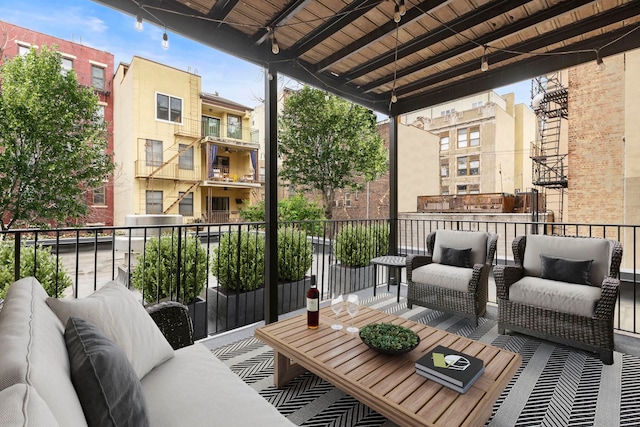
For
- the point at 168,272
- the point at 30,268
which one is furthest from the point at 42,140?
the point at 168,272

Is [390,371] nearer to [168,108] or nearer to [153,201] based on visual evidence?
[153,201]

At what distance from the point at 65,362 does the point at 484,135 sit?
22.0 metres

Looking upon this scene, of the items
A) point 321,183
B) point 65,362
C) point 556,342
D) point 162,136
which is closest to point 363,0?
point 65,362

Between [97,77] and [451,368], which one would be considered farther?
[97,77]

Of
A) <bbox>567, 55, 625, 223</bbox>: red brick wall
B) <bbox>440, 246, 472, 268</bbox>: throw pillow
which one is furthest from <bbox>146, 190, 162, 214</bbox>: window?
<bbox>567, 55, 625, 223</bbox>: red brick wall

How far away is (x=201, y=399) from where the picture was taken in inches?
46.8

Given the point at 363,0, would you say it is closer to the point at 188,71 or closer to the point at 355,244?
the point at 355,244

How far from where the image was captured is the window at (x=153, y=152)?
12.9 metres

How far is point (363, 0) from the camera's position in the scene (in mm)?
2467

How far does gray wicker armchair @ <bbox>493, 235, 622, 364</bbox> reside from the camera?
2.39 meters

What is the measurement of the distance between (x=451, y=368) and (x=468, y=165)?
21.1 metres

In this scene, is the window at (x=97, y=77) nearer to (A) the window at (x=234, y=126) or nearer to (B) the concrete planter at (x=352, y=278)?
(A) the window at (x=234, y=126)

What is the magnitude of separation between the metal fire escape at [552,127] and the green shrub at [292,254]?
921 centimetres

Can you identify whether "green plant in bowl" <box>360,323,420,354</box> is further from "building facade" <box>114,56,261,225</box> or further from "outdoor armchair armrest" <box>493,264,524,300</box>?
"building facade" <box>114,56,261,225</box>
